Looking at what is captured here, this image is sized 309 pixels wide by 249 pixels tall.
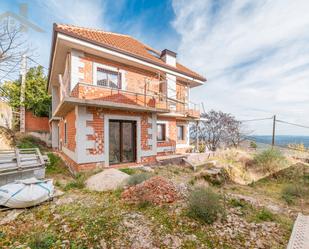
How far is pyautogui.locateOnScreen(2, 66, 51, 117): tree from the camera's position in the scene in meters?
18.2

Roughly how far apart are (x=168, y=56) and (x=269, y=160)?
9906mm

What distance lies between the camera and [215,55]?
31.3ft

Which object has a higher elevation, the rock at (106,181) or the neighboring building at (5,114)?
the neighboring building at (5,114)

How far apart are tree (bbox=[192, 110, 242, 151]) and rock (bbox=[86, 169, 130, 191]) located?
48.9 feet

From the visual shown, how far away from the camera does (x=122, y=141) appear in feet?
29.7

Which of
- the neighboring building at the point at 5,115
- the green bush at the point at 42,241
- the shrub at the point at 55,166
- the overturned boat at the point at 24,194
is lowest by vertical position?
the shrub at the point at 55,166

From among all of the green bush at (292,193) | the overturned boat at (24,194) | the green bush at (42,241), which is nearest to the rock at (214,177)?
the green bush at (292,193)

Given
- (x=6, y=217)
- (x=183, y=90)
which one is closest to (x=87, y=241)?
(x=6, y=217)

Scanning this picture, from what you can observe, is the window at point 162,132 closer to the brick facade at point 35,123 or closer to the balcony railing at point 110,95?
the balcony railing at point 110,95

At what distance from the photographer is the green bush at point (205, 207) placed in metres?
3.69

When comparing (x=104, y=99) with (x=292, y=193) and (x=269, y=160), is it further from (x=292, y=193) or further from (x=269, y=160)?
(x=269, y=160)

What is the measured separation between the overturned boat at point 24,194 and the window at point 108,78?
232 inches

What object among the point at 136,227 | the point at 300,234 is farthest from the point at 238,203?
the point at 136,227

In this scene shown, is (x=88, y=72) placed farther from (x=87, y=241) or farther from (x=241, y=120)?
(x=241, y=120)
